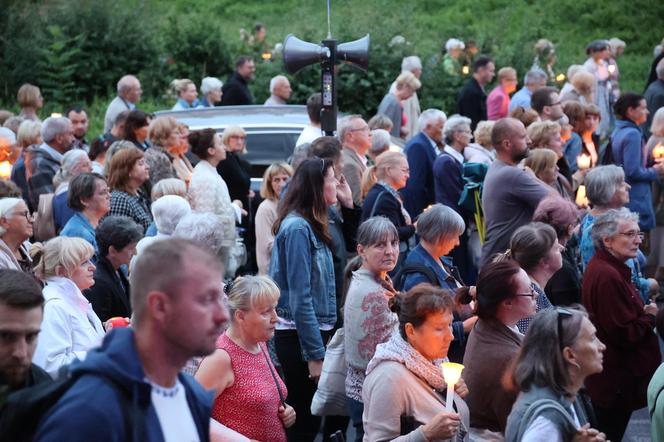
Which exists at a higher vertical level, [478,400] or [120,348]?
[120,348]

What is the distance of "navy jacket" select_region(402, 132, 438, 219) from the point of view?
11180 mm

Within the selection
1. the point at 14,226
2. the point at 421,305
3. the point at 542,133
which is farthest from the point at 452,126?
the point at 421,305

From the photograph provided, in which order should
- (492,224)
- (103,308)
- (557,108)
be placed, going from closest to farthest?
(103,308) < (492,224) < (557,108)

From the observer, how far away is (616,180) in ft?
27.8

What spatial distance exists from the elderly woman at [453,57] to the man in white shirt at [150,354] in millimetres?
17547

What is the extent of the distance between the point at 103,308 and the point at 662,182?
6.97 meters

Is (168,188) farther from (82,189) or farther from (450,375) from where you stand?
(450,375)

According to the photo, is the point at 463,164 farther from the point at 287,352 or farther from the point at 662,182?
the point at 287,352

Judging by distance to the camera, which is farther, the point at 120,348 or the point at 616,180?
the point at 616,180

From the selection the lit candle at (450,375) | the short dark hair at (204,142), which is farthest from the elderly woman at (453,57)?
the lit candle at (450,375)

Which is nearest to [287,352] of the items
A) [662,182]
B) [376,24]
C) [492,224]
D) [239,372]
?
[239,372]

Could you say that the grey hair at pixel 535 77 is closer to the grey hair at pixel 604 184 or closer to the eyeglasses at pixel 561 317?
the grey hair at pixel 604 184

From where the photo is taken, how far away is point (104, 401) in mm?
2889

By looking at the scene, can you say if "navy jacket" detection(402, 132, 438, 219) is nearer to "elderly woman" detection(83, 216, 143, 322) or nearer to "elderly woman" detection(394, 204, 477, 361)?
"elderly woman" detection(394, 204, 477, 361)
